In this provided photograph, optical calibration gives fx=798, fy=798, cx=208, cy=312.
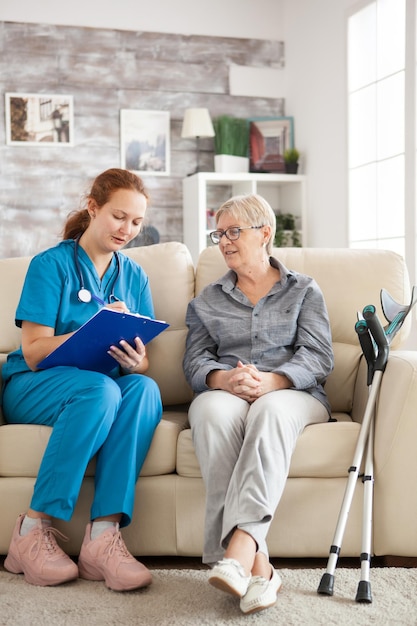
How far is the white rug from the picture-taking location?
194 centimetres

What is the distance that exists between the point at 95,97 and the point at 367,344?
3975 mm

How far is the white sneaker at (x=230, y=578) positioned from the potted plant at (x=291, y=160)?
432 centimetres

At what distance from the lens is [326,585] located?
6.86ft

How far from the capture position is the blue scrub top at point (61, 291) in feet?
8.10

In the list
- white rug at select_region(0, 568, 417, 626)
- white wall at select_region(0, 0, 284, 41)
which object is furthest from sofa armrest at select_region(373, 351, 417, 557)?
white wall at select_region(0, 0, 284, 41)

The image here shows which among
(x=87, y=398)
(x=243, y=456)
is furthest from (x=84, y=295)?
(x=243, y=456)

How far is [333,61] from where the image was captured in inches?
215

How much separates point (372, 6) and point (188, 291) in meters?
2.95

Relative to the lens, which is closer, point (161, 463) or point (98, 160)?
point (161, 463)

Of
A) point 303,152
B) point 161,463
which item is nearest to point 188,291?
point 161,463

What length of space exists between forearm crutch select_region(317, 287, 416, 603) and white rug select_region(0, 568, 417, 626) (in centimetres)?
6

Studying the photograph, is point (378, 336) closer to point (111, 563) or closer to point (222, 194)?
point (111, 563)

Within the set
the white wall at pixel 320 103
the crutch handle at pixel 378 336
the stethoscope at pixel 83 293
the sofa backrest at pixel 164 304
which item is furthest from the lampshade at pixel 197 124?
the crutch handle at pixel 378 336

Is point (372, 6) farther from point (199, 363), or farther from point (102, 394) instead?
point (102, 394)
